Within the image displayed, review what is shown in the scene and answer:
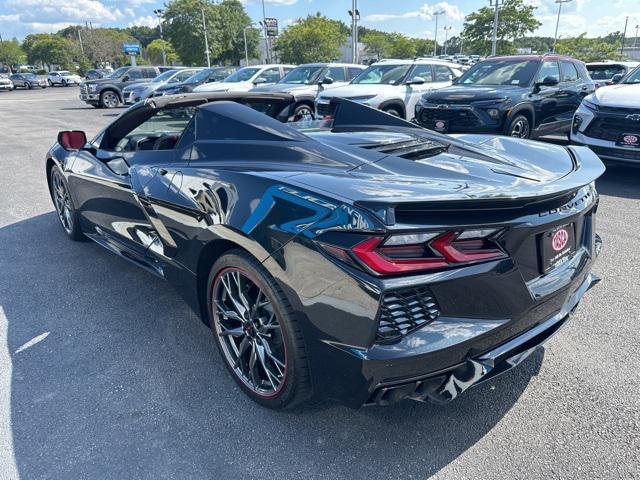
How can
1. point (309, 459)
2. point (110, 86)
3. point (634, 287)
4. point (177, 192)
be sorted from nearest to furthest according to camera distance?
point (309, 459), point (177, 192), point (634, 287), point (110, 86)

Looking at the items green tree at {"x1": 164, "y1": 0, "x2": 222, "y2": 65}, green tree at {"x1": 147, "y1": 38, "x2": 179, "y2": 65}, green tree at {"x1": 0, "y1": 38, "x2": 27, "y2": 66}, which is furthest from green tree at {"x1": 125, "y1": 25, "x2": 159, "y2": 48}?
green tree at {"x1": 164, "y1": 0, "x2": 222, "y2": 65}

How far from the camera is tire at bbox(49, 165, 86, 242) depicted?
4.42 meters

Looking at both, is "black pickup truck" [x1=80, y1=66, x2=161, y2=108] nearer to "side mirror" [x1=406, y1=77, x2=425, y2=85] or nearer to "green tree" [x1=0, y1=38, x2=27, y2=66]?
"side mirror" [x1=406, y1=77, x2=425, y2=85]

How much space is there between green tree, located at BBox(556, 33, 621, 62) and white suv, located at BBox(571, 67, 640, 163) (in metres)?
40.4

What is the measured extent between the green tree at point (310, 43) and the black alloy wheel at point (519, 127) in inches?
1690

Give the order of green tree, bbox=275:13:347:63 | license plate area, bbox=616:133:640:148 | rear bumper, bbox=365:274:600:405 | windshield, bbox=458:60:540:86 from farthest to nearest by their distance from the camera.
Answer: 1. green tree, bbox=275:13:347:63
2. windshield, bbox=458:60:540:86
3. license plate area, bbox=616:133:640:148
4. rear bumper, bbox=365:274:600:405

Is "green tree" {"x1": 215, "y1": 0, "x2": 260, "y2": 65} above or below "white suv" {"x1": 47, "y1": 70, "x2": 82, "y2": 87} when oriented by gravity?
above

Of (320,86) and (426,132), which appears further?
(320,86)

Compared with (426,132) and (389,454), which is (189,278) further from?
(426,132)

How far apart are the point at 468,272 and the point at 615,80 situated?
8.23 m

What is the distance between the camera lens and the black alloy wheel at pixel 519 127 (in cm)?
771

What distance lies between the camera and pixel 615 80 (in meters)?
8.01

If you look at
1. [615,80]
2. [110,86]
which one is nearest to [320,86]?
[615,80]

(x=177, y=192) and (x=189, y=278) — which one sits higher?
(x=177, y=192)
